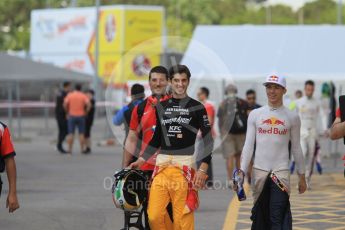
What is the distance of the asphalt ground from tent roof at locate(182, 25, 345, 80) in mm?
9884

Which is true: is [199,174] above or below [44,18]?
below

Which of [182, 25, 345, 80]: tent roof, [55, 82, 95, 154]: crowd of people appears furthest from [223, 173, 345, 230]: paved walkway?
[182, 25, 345, 80]: tent roof

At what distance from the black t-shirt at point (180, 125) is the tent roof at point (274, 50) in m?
24.3

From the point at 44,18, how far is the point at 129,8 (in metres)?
6.87

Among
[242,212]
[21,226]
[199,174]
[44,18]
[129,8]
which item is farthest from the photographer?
[44,18]

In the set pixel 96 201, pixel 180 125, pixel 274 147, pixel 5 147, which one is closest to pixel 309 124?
pixel 96 201

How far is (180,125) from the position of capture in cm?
932

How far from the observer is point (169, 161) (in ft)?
30.5

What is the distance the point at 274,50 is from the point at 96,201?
824 inches

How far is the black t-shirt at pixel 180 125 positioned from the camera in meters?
9.32

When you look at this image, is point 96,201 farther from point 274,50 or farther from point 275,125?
point 274,50

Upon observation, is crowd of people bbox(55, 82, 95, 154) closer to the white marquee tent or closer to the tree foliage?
the white marquee tent

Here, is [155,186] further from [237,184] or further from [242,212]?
[242,212]

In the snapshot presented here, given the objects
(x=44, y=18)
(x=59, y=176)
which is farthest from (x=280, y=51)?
(x=44, y=18)
